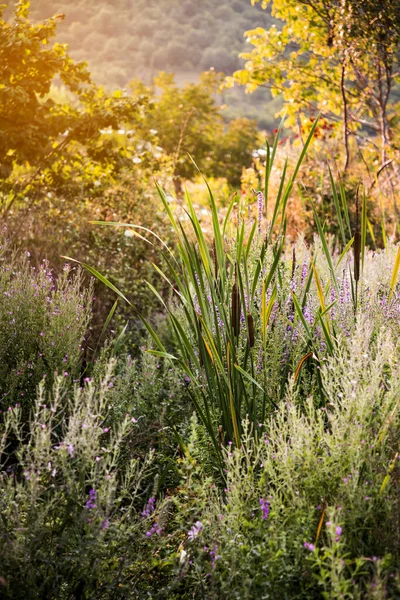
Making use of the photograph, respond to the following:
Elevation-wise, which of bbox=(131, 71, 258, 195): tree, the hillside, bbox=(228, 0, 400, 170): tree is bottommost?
bbox=(131, 71, 258, 195): tree

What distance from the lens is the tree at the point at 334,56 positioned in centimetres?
620

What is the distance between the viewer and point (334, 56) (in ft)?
24.3

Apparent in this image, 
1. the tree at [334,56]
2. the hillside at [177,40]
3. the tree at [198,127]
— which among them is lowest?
the tree at [198,127]

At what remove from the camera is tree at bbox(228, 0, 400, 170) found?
6.20m

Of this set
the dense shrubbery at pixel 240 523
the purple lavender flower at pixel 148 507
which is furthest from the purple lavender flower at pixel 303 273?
the purple lavender flower at pixel 148 507

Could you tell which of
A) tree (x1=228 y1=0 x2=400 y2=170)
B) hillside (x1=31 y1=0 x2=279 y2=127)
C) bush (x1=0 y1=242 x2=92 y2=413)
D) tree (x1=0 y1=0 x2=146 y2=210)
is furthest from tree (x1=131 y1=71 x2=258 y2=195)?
hillside (x1=31 y1=0 x2=279 y2=127)

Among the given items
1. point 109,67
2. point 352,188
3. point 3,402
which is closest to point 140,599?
point 3,402

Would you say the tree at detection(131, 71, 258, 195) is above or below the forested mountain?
below

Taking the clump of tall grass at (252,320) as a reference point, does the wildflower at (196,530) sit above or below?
below

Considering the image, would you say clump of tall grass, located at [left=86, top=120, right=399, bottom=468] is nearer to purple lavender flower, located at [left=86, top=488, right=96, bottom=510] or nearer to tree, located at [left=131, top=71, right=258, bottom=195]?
purple lavender flower, located at [left=86, top=488, right=96, bottom=510]

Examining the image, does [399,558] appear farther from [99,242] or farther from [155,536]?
[99,242]

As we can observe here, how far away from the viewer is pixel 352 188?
6816 mm

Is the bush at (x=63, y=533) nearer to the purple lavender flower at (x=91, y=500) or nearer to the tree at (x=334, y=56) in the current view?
the purple lavender flower at (x=91, y=500)

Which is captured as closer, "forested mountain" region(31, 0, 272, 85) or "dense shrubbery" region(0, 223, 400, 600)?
"dense shrubbery" region(0, 223, 400, 600)
